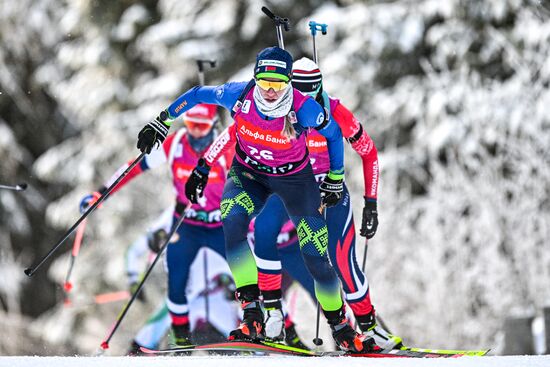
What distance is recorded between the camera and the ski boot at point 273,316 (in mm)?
7473

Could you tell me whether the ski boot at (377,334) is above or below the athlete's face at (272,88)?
below

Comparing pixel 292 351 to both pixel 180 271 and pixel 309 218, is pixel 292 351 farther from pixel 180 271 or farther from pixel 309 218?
pixel 180 271

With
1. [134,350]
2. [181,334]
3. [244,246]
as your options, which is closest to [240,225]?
[244,246]

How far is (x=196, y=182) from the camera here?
7613 mm

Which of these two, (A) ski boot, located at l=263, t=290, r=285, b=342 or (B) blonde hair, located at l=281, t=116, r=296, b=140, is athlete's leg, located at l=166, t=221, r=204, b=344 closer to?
(A) ski boot, located at l=263, t=290, r=285, b=342

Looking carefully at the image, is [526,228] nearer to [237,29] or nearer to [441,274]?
[441,274]

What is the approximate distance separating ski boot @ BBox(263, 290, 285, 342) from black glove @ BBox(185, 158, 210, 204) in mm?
768

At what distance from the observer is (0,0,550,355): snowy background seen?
57.0 feet

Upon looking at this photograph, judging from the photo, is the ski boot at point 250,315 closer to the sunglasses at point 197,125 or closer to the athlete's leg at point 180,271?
the athlete's leg at point 180,271

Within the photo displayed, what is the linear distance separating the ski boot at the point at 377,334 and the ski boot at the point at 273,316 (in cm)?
73

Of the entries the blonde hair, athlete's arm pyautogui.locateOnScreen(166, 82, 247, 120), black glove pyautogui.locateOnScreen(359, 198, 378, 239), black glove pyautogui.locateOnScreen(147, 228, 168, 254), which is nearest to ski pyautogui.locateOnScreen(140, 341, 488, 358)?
black glove pyautogui.locateOnScreen(359, 198, 378, 239)

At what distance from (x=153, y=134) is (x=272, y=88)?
923 mm

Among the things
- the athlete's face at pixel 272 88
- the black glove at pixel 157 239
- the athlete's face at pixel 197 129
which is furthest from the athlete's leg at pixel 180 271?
the athlete's face at pixel 272 88

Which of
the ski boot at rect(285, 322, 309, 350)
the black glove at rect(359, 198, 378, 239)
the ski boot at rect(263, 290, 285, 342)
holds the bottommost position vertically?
the ski boot at rect(285, 322, 309, 350)
